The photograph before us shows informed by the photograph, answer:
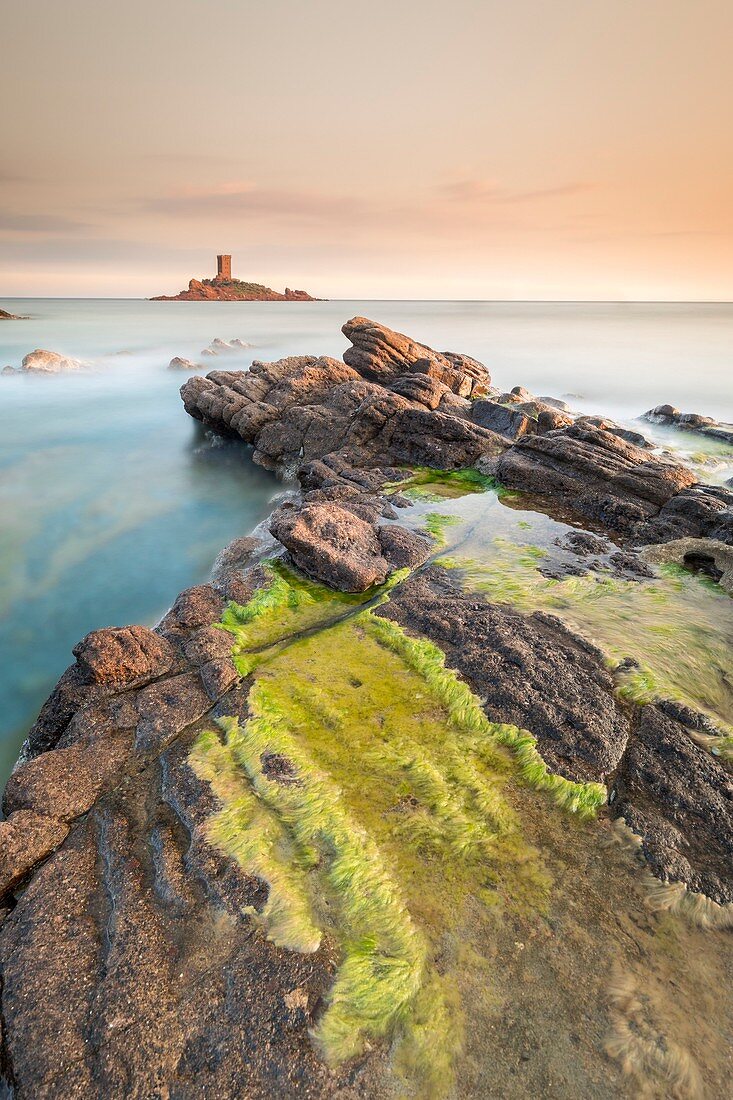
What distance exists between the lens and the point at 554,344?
190 feet

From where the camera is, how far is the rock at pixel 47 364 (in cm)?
3947

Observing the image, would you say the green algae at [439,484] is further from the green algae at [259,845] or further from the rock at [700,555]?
the green algae at [259,845]

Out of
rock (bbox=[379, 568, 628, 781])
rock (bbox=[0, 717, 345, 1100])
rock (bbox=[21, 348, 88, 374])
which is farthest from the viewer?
rock (bbox=[21, 348, 88, 374])

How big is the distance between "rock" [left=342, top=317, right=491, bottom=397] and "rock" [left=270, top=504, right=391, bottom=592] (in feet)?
44.7

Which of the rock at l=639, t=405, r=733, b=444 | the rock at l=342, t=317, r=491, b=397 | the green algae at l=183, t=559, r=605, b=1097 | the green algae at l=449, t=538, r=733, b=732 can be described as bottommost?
the green algae at l=183, t=559, r=605, b=1097

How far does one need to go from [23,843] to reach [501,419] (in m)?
17.7

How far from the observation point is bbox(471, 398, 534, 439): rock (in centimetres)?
1842

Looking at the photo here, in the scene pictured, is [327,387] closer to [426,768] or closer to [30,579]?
[30,579]

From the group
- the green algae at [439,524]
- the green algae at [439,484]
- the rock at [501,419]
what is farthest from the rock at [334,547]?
the rock at [501,419]

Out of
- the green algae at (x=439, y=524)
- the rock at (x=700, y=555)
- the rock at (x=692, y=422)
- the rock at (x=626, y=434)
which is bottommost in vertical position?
the green algae at (x=439, y=524)

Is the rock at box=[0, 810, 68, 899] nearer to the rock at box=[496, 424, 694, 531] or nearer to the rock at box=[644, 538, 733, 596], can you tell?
the rock at box=[644, 538, 733, 596]

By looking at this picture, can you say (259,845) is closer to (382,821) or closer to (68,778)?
(382,821)

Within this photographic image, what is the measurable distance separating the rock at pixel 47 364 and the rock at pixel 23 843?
138 feet

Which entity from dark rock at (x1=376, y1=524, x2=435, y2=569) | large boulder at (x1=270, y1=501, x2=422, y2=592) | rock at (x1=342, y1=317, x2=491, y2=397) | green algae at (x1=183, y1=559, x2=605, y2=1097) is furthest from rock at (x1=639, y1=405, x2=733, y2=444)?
green algae at (x1=183, y1=559, x2=605, y2=1097)
